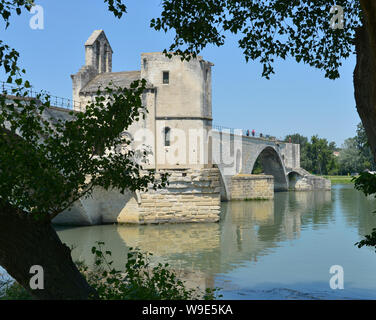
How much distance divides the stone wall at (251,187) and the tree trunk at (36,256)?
28676 millimetres

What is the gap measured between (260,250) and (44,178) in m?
11.9

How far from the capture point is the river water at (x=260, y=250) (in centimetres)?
1040

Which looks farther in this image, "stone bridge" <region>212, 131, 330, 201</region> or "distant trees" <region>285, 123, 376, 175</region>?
"distant trees" <region>285, 123, 376, 175</region>

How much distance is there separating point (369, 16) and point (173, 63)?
19.2 m

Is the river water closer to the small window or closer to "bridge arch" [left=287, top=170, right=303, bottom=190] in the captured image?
the small window

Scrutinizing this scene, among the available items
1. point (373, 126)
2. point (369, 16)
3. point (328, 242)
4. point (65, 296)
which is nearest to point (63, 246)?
point (65, 296)

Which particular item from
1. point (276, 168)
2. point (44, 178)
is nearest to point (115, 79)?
point (44, 178)

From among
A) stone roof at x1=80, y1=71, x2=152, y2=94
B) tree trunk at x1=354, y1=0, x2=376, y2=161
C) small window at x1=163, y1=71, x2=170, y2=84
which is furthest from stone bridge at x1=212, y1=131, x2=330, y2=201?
tree trunk at x1=354, y1=0, x2=376, y2=161

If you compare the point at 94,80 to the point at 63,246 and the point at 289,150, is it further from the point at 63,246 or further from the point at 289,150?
the point at 289,150

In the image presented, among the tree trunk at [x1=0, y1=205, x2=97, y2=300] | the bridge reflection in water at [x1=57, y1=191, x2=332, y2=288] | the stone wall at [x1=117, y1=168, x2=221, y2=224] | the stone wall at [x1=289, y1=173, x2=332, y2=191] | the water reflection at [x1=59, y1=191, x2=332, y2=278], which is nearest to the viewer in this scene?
the tree trunk at [x1=0, y1=205, x2=97, y2=300]

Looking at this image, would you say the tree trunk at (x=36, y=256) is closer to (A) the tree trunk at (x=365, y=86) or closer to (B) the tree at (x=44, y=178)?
(B) the tree at (x=44, y=178)

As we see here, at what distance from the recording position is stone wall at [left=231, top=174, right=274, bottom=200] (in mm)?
33844

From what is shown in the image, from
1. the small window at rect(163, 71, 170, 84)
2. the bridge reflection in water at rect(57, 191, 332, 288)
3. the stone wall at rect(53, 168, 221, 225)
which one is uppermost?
the small window at rect(163, 71, 170, 84)

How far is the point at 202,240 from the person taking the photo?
17.3 meters
